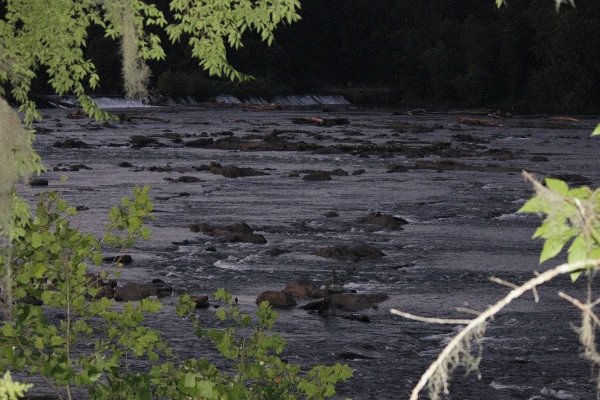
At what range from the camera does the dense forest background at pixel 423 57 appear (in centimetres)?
8219

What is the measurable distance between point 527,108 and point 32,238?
293 feet

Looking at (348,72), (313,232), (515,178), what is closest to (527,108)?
(348,72)

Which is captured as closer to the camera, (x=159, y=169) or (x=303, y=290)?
(x=303, y=290)

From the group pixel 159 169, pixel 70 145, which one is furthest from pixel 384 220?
pixel 70 145

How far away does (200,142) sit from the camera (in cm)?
3872

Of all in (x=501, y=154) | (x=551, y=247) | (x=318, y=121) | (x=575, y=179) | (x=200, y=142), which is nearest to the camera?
(x=551, y=247)

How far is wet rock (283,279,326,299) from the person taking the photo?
12.1m

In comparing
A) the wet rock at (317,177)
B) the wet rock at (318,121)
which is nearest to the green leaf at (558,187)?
the wet rock at (317,177)

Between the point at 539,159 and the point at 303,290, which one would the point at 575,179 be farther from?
the point at 303,290

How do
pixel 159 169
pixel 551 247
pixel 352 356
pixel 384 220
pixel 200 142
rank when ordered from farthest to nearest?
1. pixel 200 142
2. pixel 159 169
3. pixel 384 220
4. pixel 352 356
5. pixel 551 247

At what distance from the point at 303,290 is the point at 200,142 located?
2691cm

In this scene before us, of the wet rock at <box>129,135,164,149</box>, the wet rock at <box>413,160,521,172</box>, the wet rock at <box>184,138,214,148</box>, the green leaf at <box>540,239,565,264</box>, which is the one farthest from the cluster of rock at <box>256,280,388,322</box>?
the wet rock at <box>184,138,214,148</box>

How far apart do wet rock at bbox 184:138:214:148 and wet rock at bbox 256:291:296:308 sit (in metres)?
26.8

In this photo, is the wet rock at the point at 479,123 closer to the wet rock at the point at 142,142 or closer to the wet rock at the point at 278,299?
the wet rock at the point at 142,142
